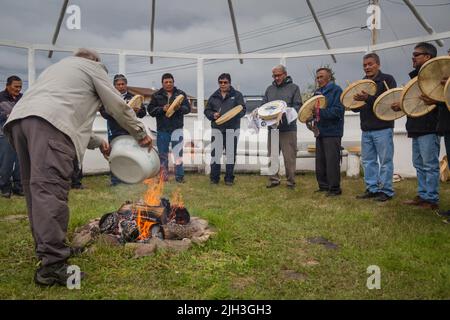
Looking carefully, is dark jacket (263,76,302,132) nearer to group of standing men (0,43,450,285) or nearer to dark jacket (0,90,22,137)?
group of standing men (0,43,450,285)

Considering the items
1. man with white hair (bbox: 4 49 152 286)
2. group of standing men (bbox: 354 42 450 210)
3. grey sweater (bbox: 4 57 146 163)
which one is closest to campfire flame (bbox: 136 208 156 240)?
man with white hair (bbox: 4 49 152 286)

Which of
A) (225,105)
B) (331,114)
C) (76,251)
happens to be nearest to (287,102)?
(331,114)

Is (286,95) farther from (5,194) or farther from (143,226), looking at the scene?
(5,194)

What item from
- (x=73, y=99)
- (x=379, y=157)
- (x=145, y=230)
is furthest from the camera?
(x=379, y=157)

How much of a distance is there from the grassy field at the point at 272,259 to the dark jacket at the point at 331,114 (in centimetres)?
156

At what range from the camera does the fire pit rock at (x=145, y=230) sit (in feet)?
13.6

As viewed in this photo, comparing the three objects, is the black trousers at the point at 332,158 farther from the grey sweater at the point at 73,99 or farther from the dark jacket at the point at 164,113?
the grey sweater at the point at 73,99

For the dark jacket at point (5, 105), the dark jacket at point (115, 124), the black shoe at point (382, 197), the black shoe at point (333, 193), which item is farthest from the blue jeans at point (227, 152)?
the dark jacket at point (5, 105)

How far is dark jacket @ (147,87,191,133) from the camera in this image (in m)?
8.48

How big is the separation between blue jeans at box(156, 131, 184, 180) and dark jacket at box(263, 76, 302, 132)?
234cm

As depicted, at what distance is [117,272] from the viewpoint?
11.6ft

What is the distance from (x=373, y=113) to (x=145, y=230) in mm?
4236

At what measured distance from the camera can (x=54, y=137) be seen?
10.6ft

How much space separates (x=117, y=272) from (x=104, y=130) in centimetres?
674
